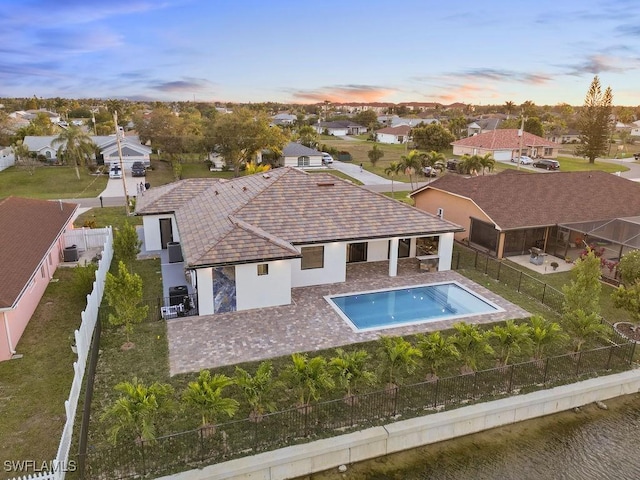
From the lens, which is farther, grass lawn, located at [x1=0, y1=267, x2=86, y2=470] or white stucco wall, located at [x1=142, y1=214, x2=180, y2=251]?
white stucco wall, located at [x1=142, y1=214, x2=180, y2=251]

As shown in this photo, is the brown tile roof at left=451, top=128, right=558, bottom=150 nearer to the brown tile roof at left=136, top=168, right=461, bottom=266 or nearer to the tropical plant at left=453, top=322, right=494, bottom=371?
→ the brown tile roof at left=136, top=168, right=461, bottom=266

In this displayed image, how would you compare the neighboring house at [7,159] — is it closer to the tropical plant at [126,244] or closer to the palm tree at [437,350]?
the tropical plant at [126,244]

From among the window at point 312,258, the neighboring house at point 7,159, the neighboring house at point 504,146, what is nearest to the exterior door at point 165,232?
the window at point 312,258

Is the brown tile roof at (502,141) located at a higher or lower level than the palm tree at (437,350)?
higher

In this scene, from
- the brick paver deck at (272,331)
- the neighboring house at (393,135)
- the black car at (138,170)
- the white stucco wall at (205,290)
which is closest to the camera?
the brick paver deck at (272,331)

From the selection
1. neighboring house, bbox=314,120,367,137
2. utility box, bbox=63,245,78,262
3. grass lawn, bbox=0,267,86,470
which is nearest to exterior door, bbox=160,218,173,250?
utility box, bbox=63,245,78,262
